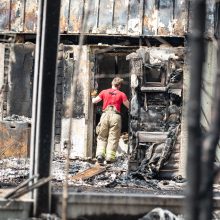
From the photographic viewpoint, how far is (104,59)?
593 inches

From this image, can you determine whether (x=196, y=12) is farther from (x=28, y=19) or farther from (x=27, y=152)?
(x=28, y=19)

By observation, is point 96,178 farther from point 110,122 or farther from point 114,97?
point 114,97

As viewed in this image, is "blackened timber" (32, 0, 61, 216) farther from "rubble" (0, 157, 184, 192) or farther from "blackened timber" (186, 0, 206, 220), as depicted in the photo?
"rubble" (0, 157, 184, 192)

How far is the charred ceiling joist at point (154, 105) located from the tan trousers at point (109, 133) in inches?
42.3

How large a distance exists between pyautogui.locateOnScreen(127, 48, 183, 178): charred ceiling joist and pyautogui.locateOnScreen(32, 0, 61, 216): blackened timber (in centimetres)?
683

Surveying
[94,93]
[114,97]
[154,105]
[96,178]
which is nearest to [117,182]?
[96,178]

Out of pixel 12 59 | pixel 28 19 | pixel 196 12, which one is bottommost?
pixel 196 12

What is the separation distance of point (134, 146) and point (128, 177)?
1.01 metres

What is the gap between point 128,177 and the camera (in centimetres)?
1119

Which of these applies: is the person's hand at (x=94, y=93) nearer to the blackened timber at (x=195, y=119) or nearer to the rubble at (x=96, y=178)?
the rubble at (x=96, y=178)

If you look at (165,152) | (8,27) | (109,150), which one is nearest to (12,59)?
(8,27)

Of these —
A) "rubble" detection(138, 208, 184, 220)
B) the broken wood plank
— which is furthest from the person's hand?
"rubble" detection(138, 208, 184, 220)

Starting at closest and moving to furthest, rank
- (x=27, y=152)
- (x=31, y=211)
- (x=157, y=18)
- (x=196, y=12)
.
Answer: (x=196, y=12) → (x=31, y=211) → (x=27, y=152) → (x=157, y=18)

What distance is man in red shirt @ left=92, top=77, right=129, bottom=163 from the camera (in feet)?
43.3
